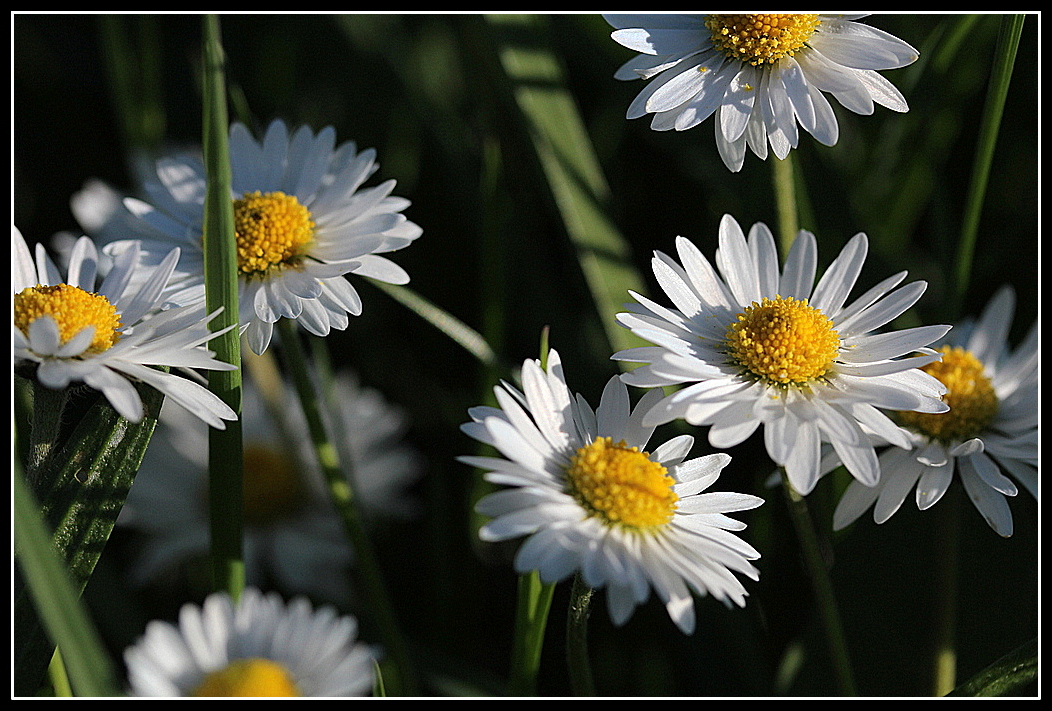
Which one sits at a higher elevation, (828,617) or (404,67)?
(404,67)

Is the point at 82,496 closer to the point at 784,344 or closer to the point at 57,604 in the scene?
the point at 57,604

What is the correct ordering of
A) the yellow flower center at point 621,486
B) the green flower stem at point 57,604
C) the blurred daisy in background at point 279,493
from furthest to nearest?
the blurred daisy in background at point 279,493 < the yellow flower center at point 621,486 < the green flower stem at point 57,604

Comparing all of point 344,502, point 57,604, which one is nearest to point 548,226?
point 344,502

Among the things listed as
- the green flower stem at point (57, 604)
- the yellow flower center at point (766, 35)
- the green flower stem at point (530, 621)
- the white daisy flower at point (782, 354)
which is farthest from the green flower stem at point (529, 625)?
the yellow flower center at point (766, 35)

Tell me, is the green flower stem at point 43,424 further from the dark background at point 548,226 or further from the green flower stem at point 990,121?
the green flower stem at point 990,121

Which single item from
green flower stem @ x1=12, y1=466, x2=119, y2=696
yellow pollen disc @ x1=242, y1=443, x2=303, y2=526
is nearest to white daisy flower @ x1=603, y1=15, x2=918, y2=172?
green flower stem @ x1=12, y1=466, x2=119, y2=696

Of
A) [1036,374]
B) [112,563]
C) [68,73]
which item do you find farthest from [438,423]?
[68,73]

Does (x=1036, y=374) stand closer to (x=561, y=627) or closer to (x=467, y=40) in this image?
(x=561, y=627)
